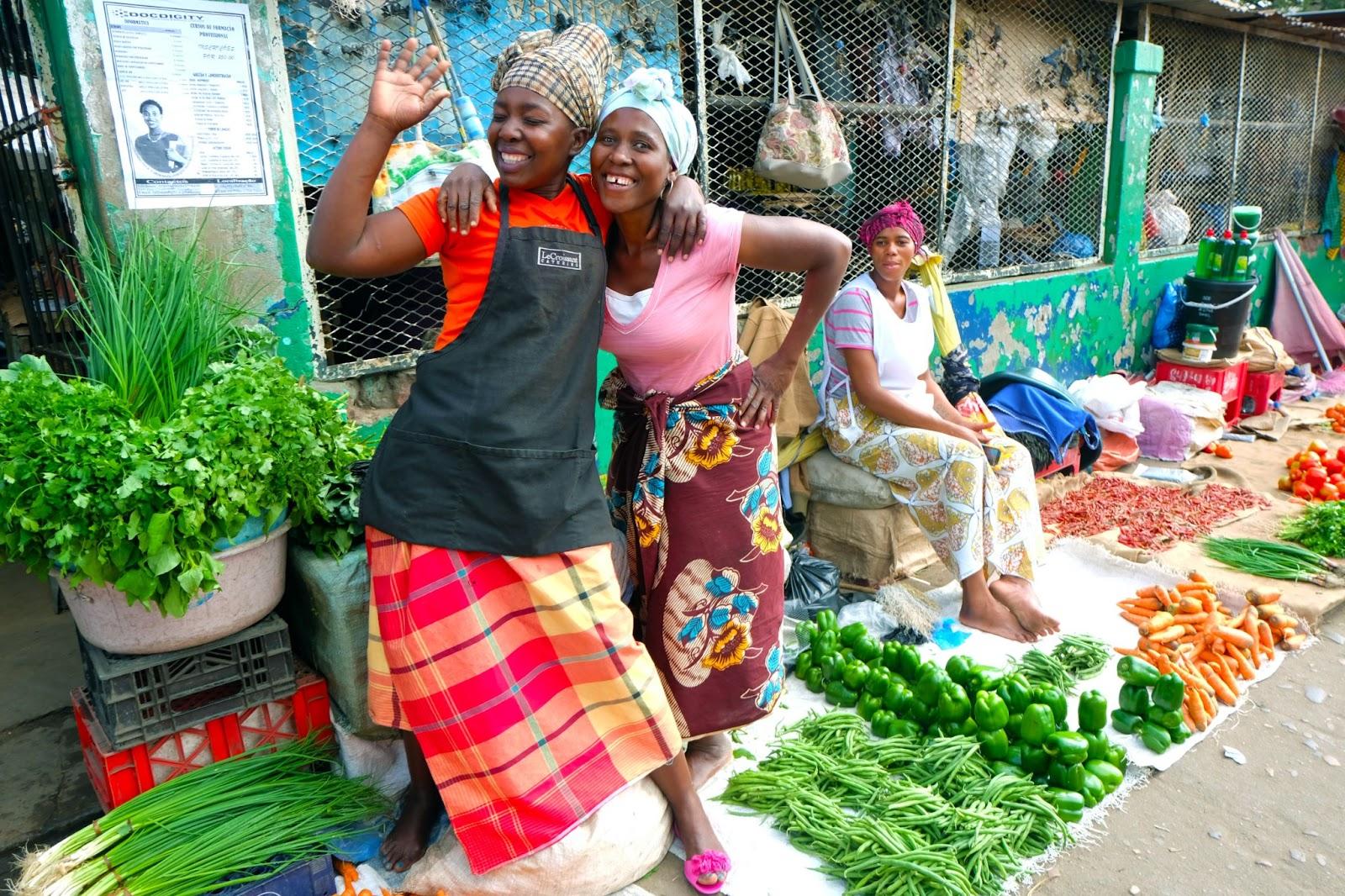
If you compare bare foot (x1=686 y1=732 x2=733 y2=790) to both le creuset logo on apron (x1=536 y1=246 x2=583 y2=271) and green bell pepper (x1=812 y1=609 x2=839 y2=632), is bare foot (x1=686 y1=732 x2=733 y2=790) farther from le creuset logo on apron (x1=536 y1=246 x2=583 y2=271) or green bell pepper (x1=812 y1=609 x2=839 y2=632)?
le creuset logo on apron (x1=536 y1=246 x2=583 y2=271)

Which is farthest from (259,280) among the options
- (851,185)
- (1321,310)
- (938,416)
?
(1321,310)

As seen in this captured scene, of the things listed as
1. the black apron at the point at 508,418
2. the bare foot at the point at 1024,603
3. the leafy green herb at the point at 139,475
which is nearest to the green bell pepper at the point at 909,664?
the bare foot at the point at 1024,603

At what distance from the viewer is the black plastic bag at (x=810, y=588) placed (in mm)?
3930

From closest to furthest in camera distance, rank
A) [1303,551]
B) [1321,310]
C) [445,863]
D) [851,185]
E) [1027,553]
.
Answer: [445,863] < [1027,553] < [1303,551] < [851,185] < [1321,310]

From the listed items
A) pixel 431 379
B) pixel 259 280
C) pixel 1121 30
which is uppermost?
pixel 1121 30

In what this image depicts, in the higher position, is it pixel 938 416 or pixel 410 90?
pixel 410 90

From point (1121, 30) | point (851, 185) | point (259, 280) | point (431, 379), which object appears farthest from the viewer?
point (1121, 30)

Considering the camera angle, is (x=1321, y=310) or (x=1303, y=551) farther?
(x=1321, y=310)

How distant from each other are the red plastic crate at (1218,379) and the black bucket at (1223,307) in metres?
0.19

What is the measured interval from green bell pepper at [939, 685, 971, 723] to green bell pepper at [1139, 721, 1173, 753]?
2.01 feet

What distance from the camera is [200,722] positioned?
254 centimetres

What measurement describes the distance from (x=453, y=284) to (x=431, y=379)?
0.23 meters

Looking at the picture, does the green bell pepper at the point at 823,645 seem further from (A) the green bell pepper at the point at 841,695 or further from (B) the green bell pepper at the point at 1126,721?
(B) the green bell pepper at the point at 1126,721

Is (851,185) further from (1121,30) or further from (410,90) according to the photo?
(410,90)
